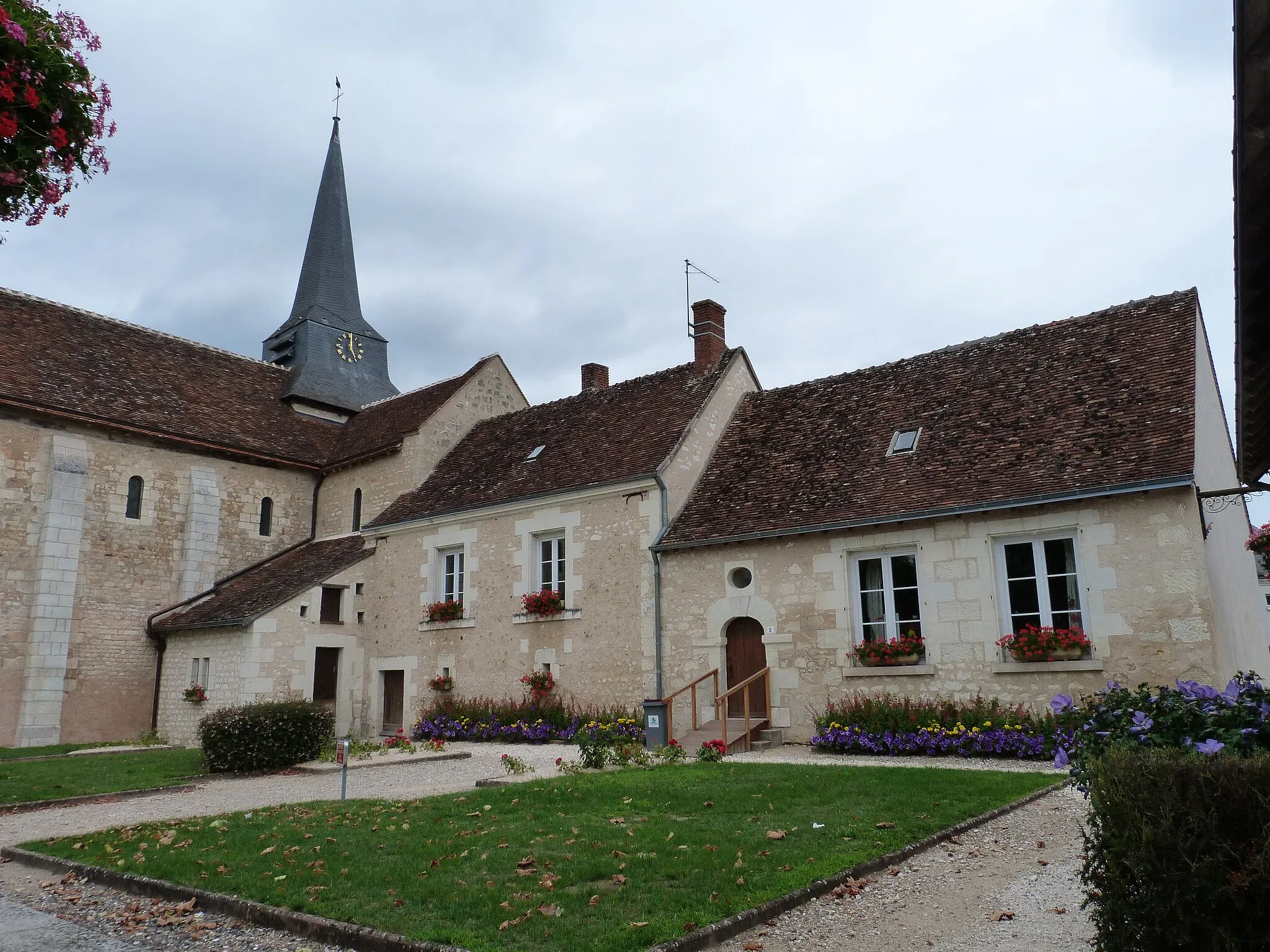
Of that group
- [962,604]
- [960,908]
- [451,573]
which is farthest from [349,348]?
[960,908]

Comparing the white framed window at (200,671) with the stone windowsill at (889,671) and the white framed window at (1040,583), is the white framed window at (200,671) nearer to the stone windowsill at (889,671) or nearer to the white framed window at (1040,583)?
the stone windowsill at (889,671)

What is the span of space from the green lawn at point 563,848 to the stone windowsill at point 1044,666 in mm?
2314

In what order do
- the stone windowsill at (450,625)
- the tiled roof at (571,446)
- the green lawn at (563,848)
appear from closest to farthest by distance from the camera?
the green lawn at (563,848)
the tiled roof at (571,446)
the stone windowsill at (450,625)

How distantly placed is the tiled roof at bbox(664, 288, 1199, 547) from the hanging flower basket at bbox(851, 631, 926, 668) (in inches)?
65.4

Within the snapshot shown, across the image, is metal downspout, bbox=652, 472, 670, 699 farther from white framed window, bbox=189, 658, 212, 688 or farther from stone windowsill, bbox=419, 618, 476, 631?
white framed window, bbox=189, 658, 212, 688

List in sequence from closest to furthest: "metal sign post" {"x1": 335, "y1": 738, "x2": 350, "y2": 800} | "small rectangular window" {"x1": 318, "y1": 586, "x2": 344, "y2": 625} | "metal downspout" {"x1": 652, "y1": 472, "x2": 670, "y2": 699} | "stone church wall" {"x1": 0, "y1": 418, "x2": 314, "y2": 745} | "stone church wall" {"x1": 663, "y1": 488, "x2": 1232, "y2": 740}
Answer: "metal sign post" {"x1": 335, "y1": 738, "x2": 350, "y2": 800} < "stone church wall" {"x1": 663, "y1": 488, "x2": 1232, "y2": 740} < "metal downspout" {"x1": 652, "y1": 472, "x2": 670, "y2": 699} < "stone church wall" {"x1": 0, "y1": 418, "x2": 314, "y2": 745} < "small rectangular window" {"x1": 318, "y1": 586, "x2": 344, "y2": 625}

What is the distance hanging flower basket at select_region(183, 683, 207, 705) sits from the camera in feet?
56.9

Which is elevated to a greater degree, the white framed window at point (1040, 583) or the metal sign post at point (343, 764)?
the white framed window at point (1040, 583)

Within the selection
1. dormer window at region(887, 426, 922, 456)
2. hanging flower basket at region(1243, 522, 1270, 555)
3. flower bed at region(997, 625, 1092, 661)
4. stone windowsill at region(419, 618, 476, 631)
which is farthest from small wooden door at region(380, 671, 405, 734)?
hanging flower basket at region(1243, 522, 1270, 555)

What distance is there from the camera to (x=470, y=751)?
14.0 m

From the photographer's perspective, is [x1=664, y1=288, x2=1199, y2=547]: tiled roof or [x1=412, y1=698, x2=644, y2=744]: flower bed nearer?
[x1=664, y1=288, x2=1199, y2=547]: tiled roof

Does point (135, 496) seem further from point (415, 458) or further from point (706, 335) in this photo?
point (706, 335)

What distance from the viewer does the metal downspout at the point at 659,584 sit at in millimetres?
14484

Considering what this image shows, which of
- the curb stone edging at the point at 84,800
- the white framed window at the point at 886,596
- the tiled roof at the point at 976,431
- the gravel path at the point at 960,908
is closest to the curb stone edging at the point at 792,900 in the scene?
the gravel path at the point at 960,908
